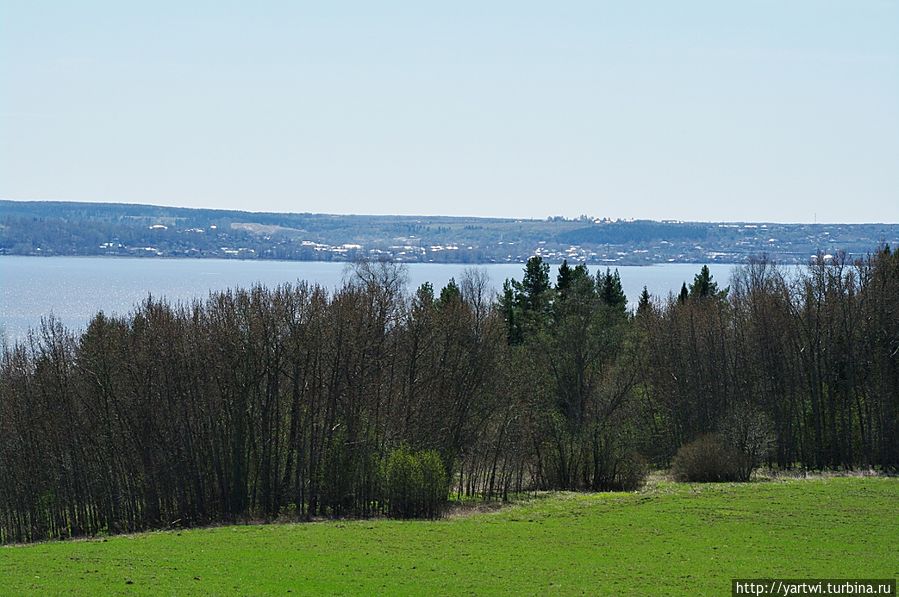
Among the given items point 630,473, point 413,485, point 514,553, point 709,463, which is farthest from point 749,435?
point 514,553

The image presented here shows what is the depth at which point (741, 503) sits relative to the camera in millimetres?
33656

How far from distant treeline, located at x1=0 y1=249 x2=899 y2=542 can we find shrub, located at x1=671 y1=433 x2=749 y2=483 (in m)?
1.82

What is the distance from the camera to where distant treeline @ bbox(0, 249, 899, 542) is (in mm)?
36469

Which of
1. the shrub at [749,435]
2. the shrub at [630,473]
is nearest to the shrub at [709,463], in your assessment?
the shrub at [749,435]

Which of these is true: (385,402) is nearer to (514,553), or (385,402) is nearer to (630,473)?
(630,473)

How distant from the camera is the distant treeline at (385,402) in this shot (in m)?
36.5

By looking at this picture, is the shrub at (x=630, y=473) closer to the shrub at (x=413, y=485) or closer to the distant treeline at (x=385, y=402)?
the distant treeline at (x=385, y=402)

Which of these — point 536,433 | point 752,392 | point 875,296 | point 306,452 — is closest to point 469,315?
point 536,433

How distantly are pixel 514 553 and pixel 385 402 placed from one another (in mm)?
15032

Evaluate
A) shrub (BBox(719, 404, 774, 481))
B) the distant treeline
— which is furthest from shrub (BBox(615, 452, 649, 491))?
shrub (BBox(719, 404, 774, 481))

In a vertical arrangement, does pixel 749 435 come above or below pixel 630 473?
above

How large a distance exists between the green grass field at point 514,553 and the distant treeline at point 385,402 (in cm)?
579

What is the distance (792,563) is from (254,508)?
2055 cm

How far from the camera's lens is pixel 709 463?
4231 cm
